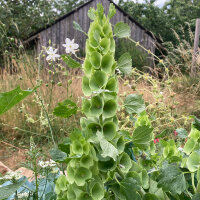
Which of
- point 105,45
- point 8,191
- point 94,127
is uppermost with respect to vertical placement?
point 105,45

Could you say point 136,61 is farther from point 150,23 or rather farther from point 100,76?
point 100,76

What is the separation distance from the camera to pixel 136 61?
11039mm

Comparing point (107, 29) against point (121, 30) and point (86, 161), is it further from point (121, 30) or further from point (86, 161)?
point (86, 161)

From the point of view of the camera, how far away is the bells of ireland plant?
301mm

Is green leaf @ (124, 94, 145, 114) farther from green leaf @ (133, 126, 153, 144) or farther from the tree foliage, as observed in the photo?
the tree foliage

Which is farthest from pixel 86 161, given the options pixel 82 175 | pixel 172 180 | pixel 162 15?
pixel 162 15

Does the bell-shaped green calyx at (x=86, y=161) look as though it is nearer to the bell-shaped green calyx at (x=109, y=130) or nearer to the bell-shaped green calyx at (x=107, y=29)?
the bell-shaped green calyx at (x=109, y=130)

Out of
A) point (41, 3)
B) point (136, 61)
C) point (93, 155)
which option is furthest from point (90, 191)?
point (41, 3)

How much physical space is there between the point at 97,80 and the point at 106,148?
0.09 meters

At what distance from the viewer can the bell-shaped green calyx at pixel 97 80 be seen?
31cm

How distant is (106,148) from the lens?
283 mm

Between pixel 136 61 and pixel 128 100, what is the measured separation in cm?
1092

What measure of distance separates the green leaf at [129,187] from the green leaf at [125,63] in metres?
0.14

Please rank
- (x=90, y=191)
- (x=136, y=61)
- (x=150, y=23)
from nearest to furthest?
(x=90, y=191) < (x=136, y=61) < (x=150, y=23)
